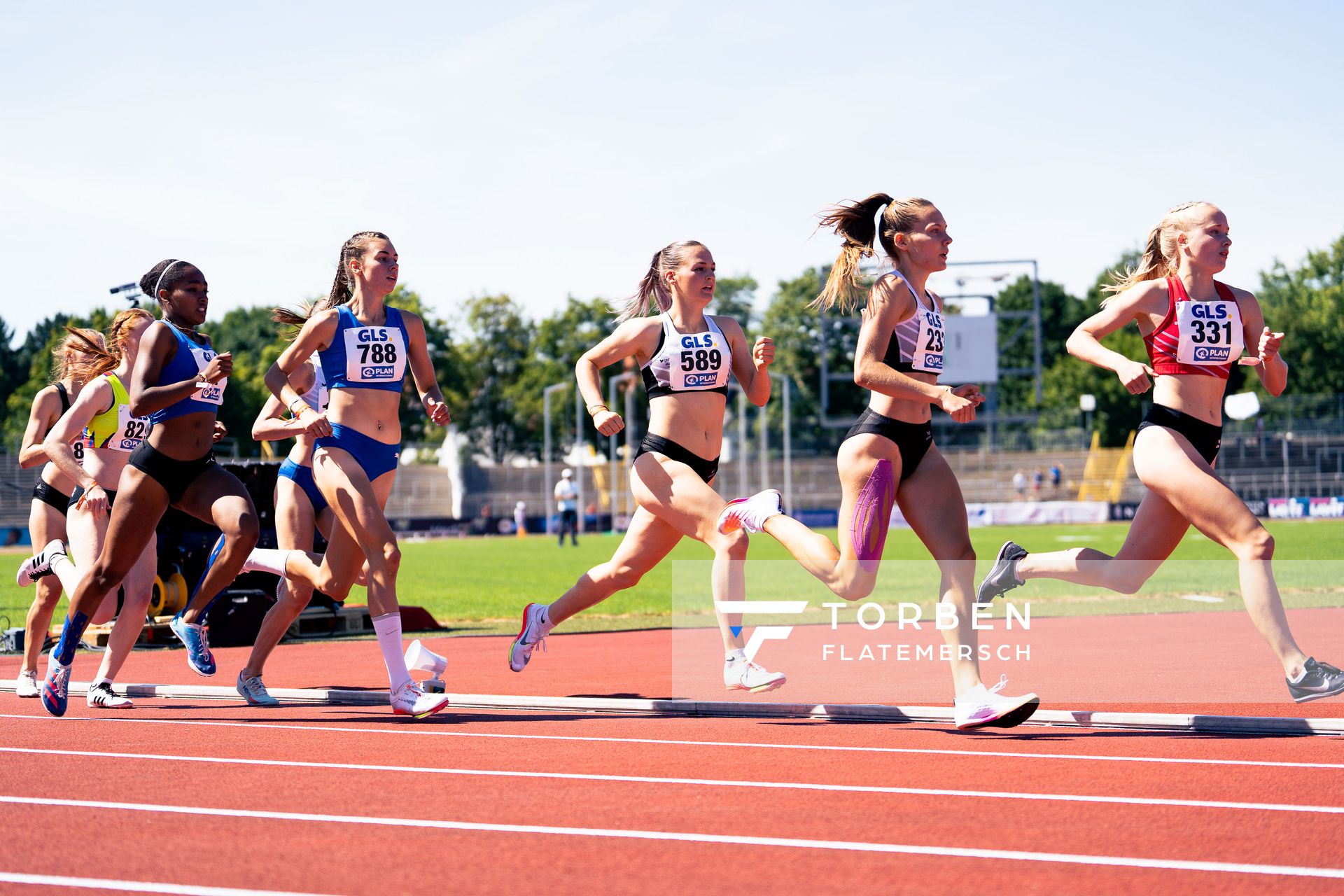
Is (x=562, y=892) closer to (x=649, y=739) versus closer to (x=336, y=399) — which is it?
(x=649, y=739)

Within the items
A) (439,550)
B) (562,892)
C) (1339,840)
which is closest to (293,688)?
(562,892)

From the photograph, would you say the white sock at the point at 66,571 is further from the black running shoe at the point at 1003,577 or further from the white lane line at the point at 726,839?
the black running shoe at the point at 1003,577

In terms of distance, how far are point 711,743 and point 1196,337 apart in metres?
2.95

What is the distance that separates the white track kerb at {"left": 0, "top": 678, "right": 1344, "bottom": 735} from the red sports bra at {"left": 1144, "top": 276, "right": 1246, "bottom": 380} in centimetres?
162

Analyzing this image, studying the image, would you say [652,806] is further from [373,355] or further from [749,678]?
[373,355]

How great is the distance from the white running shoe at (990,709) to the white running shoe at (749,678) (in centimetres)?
102

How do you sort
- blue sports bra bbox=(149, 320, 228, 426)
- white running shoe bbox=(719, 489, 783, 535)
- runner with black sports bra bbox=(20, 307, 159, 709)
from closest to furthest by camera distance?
white running shoe bbox=(719, 489, 783, 535), blue sports bra bbox=(149, 320, 228, 426), runner with black sports bra bbox=(20, 307, 159, 709)

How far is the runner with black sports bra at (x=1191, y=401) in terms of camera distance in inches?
270

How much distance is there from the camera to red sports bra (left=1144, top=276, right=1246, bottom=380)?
7.19 meters

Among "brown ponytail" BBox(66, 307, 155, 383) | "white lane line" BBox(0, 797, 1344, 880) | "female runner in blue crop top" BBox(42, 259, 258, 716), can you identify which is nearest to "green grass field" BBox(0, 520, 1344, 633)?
"brown ponytail" BBox(66, 307, 155, 383)

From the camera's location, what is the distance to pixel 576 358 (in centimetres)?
9019

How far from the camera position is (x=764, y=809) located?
502cm

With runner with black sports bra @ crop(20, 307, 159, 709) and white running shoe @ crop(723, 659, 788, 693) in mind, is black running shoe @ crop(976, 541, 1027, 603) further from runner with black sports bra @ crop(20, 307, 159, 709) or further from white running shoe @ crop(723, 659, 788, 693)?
runner with black sports bra @ crop(20, 307, 159, 709)

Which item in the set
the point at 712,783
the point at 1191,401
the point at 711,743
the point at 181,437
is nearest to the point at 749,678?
the point at 711,743
